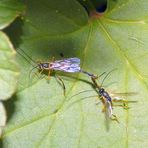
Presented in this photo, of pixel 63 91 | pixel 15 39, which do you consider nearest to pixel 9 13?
pixel 15 39

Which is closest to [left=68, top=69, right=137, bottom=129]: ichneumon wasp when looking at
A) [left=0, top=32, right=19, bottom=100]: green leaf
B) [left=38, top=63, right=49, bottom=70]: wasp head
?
[left=38, top=63, right=49, bottom=70]: wasp head

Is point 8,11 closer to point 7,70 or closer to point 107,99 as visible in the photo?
point 7,70

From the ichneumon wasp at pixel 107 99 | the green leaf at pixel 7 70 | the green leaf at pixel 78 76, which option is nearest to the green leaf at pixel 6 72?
the green leaf at pixel 7 70

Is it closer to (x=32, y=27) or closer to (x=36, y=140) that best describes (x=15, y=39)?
(x=32, y=27)

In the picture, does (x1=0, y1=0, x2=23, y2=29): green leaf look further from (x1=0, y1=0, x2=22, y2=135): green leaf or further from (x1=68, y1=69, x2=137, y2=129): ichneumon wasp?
(x1=68, y1=69, x2=137, y2=129): ichneumon wasp

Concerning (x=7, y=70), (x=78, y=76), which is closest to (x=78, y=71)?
(x=78, y=76)

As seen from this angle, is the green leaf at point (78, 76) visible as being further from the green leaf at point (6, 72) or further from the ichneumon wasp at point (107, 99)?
the green leaf at point (6, 72)

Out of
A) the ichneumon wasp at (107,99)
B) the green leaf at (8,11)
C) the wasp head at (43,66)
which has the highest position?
the green leaf at (8,11)
